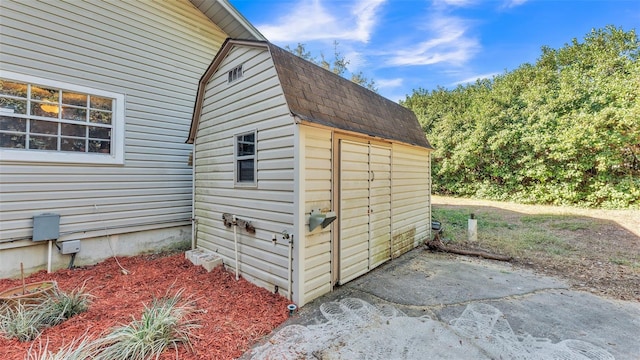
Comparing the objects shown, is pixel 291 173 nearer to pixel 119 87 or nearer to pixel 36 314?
pixel 36 314

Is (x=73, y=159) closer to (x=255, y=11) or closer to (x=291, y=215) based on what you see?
(x=291, y=215)

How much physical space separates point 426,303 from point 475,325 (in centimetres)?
63

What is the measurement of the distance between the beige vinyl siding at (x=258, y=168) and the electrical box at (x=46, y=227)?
215 centimetres

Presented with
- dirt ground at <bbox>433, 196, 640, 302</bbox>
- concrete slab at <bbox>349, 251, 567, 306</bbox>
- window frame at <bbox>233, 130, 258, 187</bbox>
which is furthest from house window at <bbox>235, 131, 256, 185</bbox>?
dirt ground at <bbox>433, 196, 640, 302</bbox>

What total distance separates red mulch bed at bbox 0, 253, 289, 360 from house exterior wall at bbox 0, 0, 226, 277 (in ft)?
2.42

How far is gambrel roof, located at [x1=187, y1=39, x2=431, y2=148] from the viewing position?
362 centimetres

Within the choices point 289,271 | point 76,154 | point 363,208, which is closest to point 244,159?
point 289,271

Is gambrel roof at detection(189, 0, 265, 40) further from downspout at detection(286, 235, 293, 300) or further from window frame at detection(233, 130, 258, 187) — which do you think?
downspout at detection(286, 235, 293, 300)

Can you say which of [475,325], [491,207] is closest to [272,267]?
[475,325]

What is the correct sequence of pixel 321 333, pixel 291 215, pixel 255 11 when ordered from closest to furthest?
pixel 321 333
pixel 291 215
pixel 255 11

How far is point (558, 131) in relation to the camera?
1073cm

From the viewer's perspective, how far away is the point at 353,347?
8.43 ft

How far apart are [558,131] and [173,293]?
1416 centimetres

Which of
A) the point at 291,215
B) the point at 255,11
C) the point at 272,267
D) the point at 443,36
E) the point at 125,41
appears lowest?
the point at 272,267
